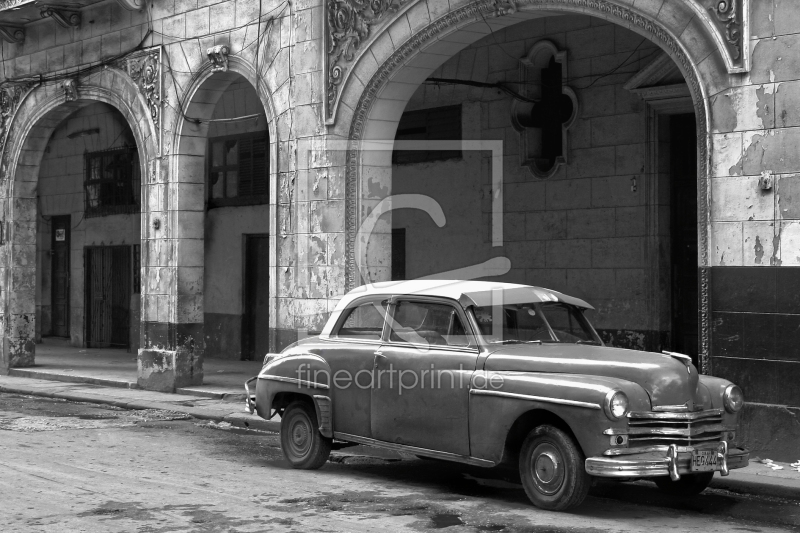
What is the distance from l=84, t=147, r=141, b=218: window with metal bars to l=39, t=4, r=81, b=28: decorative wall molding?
5782mm

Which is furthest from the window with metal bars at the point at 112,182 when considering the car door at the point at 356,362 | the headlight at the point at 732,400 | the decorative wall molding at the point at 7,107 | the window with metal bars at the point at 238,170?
the headlight at the point at 732,400

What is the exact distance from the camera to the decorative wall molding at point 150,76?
17.2m

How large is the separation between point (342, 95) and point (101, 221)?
12846 millimetres

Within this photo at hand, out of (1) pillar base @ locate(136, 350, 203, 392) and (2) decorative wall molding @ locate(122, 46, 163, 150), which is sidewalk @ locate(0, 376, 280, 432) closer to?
(1) pillar base @ locate(136, 350, 203, 392)

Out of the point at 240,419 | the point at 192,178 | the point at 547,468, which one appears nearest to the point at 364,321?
the point at 547,468

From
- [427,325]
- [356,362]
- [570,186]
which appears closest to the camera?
[427,325]

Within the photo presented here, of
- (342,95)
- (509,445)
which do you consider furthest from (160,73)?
(509,445)

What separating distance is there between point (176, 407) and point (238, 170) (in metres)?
7.98

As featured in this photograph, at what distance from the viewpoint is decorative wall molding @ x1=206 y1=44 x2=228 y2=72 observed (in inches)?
627

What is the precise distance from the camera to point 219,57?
16.0 metres

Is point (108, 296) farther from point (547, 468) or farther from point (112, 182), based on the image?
point (547, 468)

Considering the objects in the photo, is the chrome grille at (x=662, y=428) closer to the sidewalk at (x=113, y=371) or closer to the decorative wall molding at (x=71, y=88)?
the sidewalk at (x=113, y=371)

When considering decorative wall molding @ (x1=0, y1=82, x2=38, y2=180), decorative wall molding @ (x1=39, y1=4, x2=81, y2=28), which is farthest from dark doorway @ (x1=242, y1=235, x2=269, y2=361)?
decorative wall molding @ (x1=39, y1=4, x2=81, y2=28)

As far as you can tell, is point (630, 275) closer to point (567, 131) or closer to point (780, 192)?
point (567, 131)
